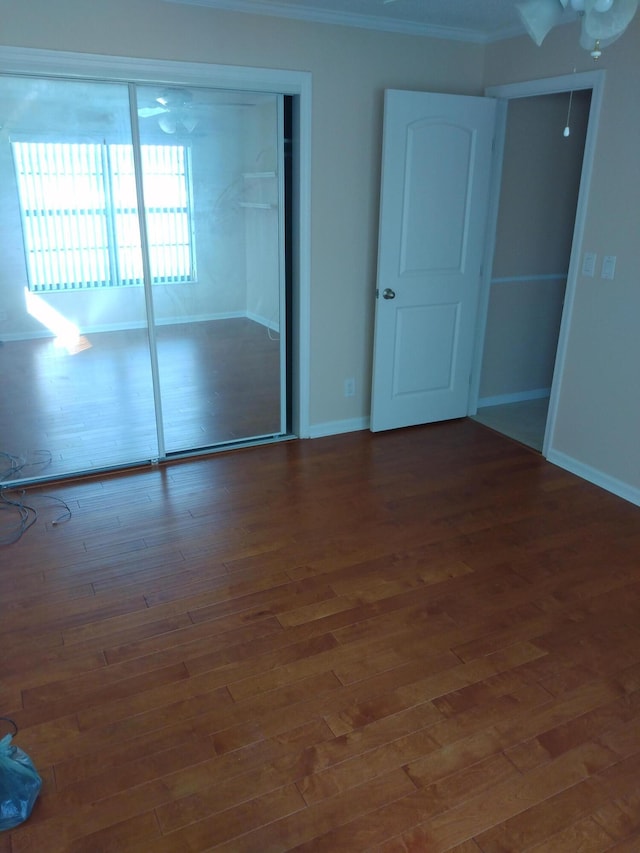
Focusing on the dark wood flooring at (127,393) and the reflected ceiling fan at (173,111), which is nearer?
the reflected ceiling fan at (173,111)

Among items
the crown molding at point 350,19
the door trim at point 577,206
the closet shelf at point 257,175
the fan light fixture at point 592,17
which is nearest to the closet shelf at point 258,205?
the closet shelf at point 257,175

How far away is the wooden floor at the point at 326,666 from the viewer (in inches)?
71.5

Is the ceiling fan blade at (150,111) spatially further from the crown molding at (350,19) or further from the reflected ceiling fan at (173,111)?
the crown molding at (350,19)

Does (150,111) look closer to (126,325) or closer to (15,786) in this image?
(126,325)

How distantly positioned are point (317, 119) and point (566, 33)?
1.44 metres

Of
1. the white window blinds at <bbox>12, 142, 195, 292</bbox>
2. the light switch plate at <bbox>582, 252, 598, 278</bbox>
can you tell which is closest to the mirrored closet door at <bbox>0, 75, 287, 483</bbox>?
the white window blinds at <bbox>12, 142, 195, 292</bbox>

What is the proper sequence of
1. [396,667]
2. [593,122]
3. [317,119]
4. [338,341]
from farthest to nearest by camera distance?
[338,341]
[317,119]
[593,122]
[396,667]

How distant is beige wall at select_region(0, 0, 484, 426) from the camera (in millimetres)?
3146

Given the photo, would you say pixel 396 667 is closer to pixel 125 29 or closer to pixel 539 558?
pixel 539 558

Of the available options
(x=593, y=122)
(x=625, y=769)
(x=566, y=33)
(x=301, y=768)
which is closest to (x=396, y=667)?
(x=301, y=768)

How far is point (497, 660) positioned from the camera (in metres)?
2.40

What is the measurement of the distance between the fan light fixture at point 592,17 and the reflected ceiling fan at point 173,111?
205cm

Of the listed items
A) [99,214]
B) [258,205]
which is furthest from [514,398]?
[99,214]

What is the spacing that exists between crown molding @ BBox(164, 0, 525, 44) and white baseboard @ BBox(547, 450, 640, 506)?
8.51 feet
